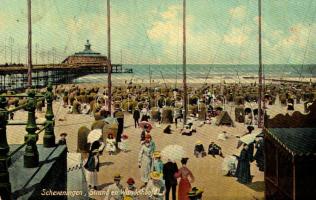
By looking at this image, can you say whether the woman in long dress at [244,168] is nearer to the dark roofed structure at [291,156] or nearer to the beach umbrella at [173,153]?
the beach umbrella at [173,153]

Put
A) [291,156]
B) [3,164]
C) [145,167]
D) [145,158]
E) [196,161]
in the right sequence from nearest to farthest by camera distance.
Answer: [3,164] → [291,156] → [145,158] → [145,167] → [196,161]

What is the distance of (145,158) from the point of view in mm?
9297

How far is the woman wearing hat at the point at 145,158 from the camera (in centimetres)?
921

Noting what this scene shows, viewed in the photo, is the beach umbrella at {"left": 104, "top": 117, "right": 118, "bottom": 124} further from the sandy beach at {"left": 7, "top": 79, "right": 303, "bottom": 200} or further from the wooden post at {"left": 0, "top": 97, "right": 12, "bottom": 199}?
the wooden post at {"left": 0, "top": 97, "right": 12, "bottom": 199}

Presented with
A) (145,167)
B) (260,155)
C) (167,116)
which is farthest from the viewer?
(167,116)

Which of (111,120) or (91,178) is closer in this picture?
(91,178)

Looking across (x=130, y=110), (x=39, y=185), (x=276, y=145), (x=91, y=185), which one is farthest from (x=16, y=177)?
(x=130, y=110)

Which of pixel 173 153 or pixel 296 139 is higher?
pixel 296 139

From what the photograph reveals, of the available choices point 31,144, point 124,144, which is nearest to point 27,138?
point 31,144

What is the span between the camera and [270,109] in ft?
93.9

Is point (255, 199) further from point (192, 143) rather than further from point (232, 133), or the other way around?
point (232, 133)

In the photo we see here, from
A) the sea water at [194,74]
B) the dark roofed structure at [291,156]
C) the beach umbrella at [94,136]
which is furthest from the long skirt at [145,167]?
the sea water at [194,74]

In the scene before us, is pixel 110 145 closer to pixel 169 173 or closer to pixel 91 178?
pixel 91 178

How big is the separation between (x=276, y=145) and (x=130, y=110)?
19.3 m
